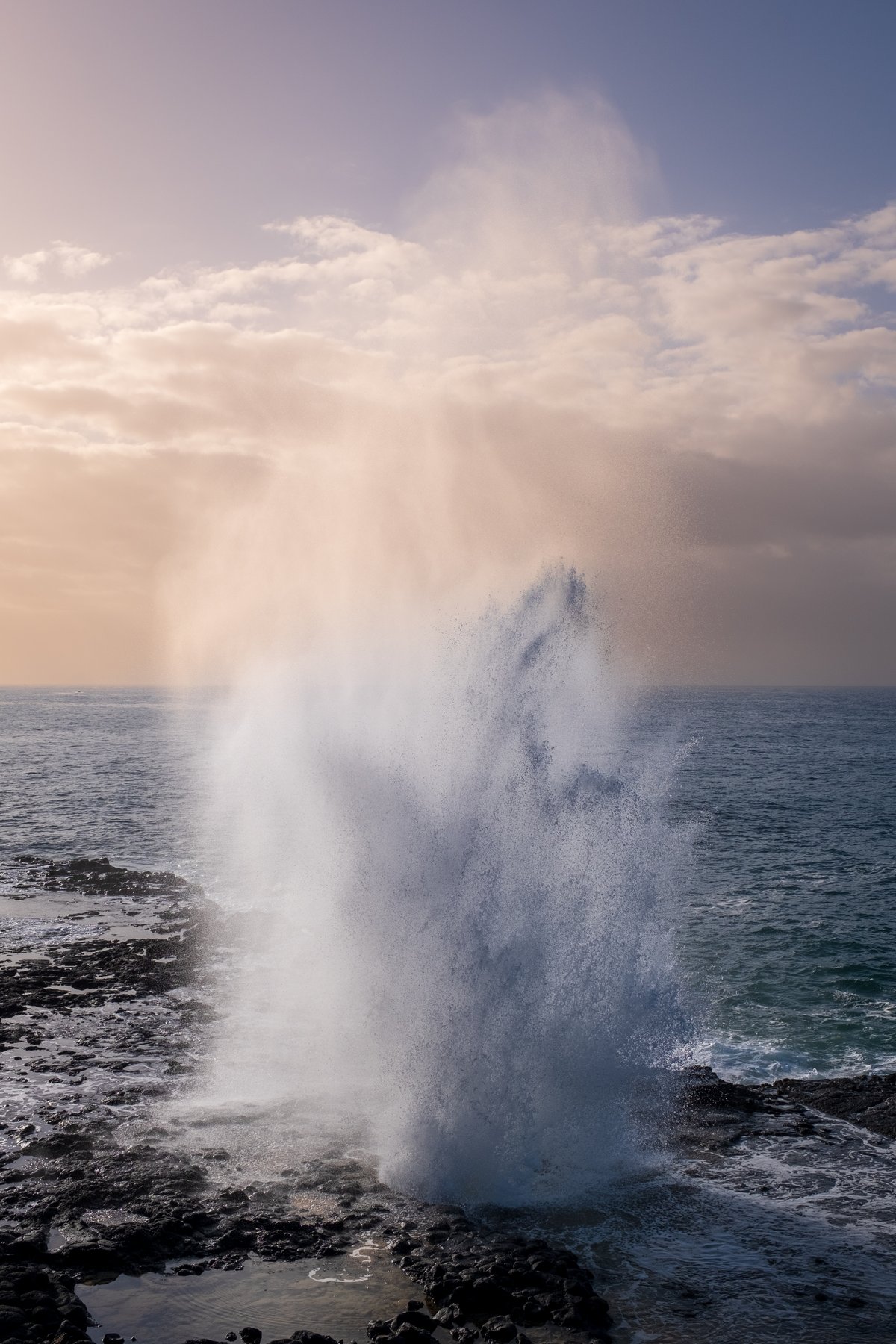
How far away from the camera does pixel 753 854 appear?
47.0 m

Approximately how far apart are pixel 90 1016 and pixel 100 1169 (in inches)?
352

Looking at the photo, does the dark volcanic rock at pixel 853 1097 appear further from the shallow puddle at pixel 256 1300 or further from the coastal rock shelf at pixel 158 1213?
the shallow puddle at pixel 256 1300

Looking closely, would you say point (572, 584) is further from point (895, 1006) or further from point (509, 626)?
point (895, 1006)

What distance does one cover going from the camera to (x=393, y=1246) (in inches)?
571

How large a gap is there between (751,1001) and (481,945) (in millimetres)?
11588

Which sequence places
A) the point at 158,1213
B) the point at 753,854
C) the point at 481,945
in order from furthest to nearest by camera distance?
the point at 753,854 → the point at 481,945 → the point at 158,1213

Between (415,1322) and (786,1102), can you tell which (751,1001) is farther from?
(415,1322)

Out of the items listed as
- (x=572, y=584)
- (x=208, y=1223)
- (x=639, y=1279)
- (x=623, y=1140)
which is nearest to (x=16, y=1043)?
(x=208, y=1223)

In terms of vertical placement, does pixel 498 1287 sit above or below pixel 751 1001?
above

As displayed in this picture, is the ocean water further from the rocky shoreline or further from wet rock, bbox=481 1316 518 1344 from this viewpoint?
wet rock, bbox=481 1316 518 1344

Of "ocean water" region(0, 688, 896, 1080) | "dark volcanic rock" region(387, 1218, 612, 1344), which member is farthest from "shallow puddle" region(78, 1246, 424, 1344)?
"ocean water" region(0, 688, 896, 1080)

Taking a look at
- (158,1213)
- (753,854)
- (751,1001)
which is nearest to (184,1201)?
(158,1213)

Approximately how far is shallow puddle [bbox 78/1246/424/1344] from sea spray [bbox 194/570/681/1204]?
2796mm

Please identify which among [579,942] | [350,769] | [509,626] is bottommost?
[579,942]
